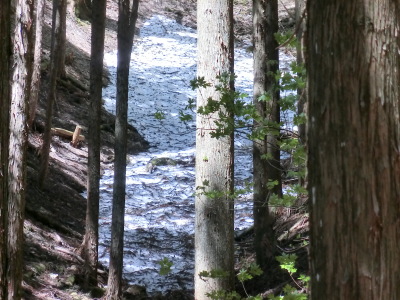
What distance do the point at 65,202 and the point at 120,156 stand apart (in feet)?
11.1

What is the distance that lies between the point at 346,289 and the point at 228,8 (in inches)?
208

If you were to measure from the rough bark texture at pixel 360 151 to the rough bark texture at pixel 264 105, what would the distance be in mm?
6462

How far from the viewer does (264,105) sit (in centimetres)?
927

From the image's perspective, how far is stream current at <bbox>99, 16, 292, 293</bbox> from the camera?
11797 mm

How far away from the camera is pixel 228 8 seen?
7.37 m

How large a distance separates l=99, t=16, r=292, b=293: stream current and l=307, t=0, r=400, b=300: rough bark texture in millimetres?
3896

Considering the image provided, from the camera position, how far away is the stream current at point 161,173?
38.7 ft

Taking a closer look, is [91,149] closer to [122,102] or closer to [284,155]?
[122,102]

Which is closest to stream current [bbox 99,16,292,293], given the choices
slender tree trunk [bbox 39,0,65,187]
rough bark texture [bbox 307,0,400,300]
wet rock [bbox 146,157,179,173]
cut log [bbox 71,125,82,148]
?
wet rock [bbox 146,157,179,173]

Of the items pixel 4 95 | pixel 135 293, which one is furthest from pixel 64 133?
pixel 4 95

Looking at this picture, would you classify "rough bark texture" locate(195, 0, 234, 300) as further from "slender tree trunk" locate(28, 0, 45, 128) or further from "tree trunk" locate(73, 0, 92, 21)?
"tree trunk" locate(73, 0, 92, 21)

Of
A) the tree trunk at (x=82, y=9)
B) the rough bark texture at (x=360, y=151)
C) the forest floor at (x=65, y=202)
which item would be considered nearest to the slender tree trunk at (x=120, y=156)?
the forest floor at (x=65, y=202)

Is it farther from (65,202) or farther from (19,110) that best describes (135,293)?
(19,110)

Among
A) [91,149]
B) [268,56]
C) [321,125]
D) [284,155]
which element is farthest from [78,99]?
[321,125]
